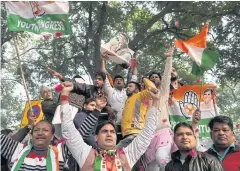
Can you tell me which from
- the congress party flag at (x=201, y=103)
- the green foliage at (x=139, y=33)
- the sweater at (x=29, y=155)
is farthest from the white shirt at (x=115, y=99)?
the green foliage at (x=139, y=33)

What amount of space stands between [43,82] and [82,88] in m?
13.4

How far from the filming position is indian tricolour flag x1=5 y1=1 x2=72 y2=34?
5.93 meters

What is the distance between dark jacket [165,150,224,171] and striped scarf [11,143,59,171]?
1.12 m

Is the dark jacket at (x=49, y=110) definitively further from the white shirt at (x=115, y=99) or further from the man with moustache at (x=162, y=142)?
the man with moustache at (x=162, y=142)

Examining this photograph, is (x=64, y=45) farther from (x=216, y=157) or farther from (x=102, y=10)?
(x=216, y=157)

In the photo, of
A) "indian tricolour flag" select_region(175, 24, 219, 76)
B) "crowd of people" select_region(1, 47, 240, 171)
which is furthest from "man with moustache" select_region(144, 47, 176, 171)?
"indian tricolour flag" select_region(175, 24, 219, 76)

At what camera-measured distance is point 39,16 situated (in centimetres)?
605

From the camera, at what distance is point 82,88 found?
582cm

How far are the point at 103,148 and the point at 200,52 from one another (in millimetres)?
2920

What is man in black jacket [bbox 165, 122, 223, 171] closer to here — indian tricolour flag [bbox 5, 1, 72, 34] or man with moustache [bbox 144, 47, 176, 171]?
man with moustache [bbox 144, 47, 176, 171]

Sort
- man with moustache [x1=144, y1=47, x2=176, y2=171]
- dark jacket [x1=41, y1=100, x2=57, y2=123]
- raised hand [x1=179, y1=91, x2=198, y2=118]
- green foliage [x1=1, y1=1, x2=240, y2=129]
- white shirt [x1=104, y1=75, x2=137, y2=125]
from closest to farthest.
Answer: man with moustache [x1=144, y1=47, x2=176, y2=171] → dark jacket [x1=41, y1=100, x2=57, y2=123] → white shirt [x1=104, y1=75, x2=137, y2=125] → raised hand [x1=179, y1=91, x2=198, y2=118] → green foliage [x1=1, y1=1, x2=240, y2=129]

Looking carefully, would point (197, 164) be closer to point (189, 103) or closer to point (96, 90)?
point (96, 90)

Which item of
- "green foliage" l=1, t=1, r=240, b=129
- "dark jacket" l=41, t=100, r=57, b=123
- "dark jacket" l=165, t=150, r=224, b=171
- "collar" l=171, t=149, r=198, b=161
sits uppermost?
"green foliage" l=1, t=1, r=240, b=129

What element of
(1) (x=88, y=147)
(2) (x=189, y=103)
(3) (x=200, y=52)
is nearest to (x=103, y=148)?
(1) (x=88, y=147)
